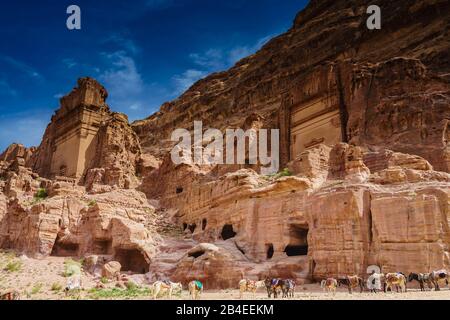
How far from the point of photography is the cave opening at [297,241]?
74.5 ft

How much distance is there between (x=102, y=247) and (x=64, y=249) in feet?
7.80

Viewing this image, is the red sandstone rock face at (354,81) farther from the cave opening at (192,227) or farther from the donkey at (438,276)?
the cave opening at (192,227)

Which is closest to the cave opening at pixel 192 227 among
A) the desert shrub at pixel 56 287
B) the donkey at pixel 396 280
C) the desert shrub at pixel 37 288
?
the desert shrub at pixel 56 287

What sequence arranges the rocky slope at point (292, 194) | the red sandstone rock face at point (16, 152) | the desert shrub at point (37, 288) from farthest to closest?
the red sandstone rock face at point (16, 152) < the desert shrub at point (37, 288) < the rocky slope at point (292, 194)

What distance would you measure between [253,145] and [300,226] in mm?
15153

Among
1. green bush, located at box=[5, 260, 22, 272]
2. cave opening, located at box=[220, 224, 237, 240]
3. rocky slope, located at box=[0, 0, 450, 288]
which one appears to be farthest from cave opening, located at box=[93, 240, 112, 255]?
cave opening, located at box=[220, 224, 237, 240]

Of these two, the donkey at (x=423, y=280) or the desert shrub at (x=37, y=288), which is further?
the desert shrub at (x=37, y=288)

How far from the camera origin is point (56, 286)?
2128 cm

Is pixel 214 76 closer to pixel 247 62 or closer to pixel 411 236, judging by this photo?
pixel 247 62

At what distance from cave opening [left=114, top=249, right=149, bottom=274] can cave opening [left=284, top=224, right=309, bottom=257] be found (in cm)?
869

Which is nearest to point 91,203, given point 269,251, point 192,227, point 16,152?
point 192,227

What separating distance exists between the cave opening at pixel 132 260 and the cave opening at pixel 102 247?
0.82 metres

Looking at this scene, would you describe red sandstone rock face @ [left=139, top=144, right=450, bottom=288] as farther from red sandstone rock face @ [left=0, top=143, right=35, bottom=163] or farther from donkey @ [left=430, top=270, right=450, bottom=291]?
red sandstone rock face @ [left=0, top=143, right=35, bottom=163]
